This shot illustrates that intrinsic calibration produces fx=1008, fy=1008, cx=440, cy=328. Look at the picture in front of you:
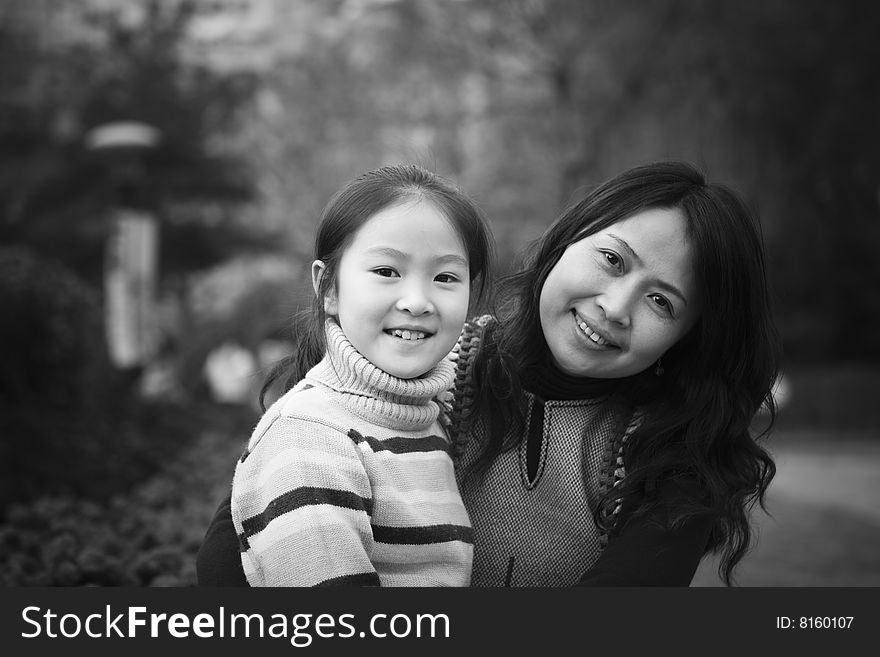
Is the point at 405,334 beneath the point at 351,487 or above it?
above

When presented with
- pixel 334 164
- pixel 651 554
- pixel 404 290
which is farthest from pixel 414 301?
pixel 334 164

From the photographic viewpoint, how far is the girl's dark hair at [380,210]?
1926 mm

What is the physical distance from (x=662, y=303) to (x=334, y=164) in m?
14.3

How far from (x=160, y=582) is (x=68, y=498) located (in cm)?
240

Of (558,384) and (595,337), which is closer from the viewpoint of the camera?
(595,337)

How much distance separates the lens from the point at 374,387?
1.82 m

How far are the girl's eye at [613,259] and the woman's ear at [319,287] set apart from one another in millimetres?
561

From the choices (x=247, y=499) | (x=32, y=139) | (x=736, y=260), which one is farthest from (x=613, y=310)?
(x=32, y=139)

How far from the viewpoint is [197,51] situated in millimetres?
14555

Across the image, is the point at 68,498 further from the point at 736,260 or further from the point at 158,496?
the point at 736,260

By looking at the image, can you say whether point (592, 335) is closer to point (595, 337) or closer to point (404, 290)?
point (595, 337)

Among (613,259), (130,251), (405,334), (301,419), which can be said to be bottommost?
(301,419)

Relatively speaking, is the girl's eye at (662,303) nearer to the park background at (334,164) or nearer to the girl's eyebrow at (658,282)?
the girl's eyebrow at (658,282)

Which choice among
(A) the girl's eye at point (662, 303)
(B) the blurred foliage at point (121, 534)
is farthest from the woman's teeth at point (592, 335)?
(B) the blurred foliage at point (121, 534)
